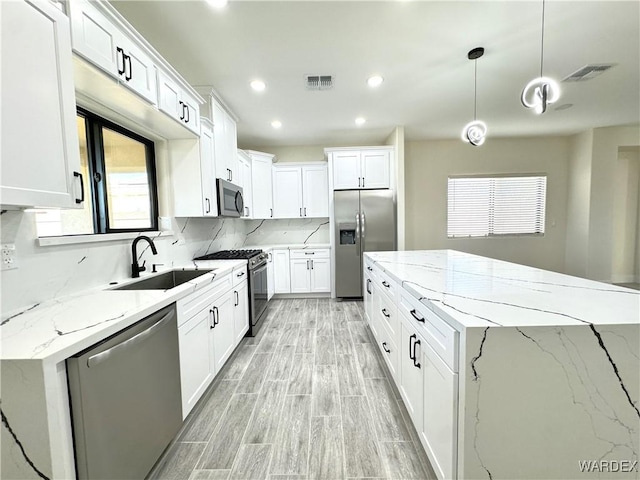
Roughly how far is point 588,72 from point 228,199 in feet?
13.3

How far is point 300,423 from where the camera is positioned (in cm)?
167

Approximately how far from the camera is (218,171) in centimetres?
292

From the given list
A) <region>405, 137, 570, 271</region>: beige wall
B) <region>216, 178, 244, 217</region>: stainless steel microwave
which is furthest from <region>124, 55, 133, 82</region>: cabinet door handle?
<region>405, 137, 570, 271</region>: beige wall

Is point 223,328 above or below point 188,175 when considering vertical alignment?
below

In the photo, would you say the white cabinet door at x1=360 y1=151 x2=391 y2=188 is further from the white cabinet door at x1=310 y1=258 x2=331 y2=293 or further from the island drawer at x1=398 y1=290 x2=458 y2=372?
the island drawer at x1=398 y1=290 x2=458 y2=372

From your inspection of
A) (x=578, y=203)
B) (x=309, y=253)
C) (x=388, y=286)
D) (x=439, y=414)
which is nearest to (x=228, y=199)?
(x=309, y=253)

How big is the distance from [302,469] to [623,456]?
4.42 feet

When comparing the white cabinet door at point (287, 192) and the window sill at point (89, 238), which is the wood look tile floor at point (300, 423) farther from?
the white cabinet door at point (287, 192)

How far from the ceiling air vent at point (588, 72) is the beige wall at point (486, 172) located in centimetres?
211

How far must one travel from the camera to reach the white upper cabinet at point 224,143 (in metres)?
2.88

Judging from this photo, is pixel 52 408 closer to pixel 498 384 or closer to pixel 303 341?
pixel 498 384

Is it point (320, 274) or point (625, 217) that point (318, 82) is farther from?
point (625, 217)

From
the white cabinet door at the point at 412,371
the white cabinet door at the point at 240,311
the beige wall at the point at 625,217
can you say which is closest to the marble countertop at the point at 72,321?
the white cabinet door at the point at 240,311

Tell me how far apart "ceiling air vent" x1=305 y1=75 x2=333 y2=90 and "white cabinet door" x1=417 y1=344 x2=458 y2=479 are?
257cm
